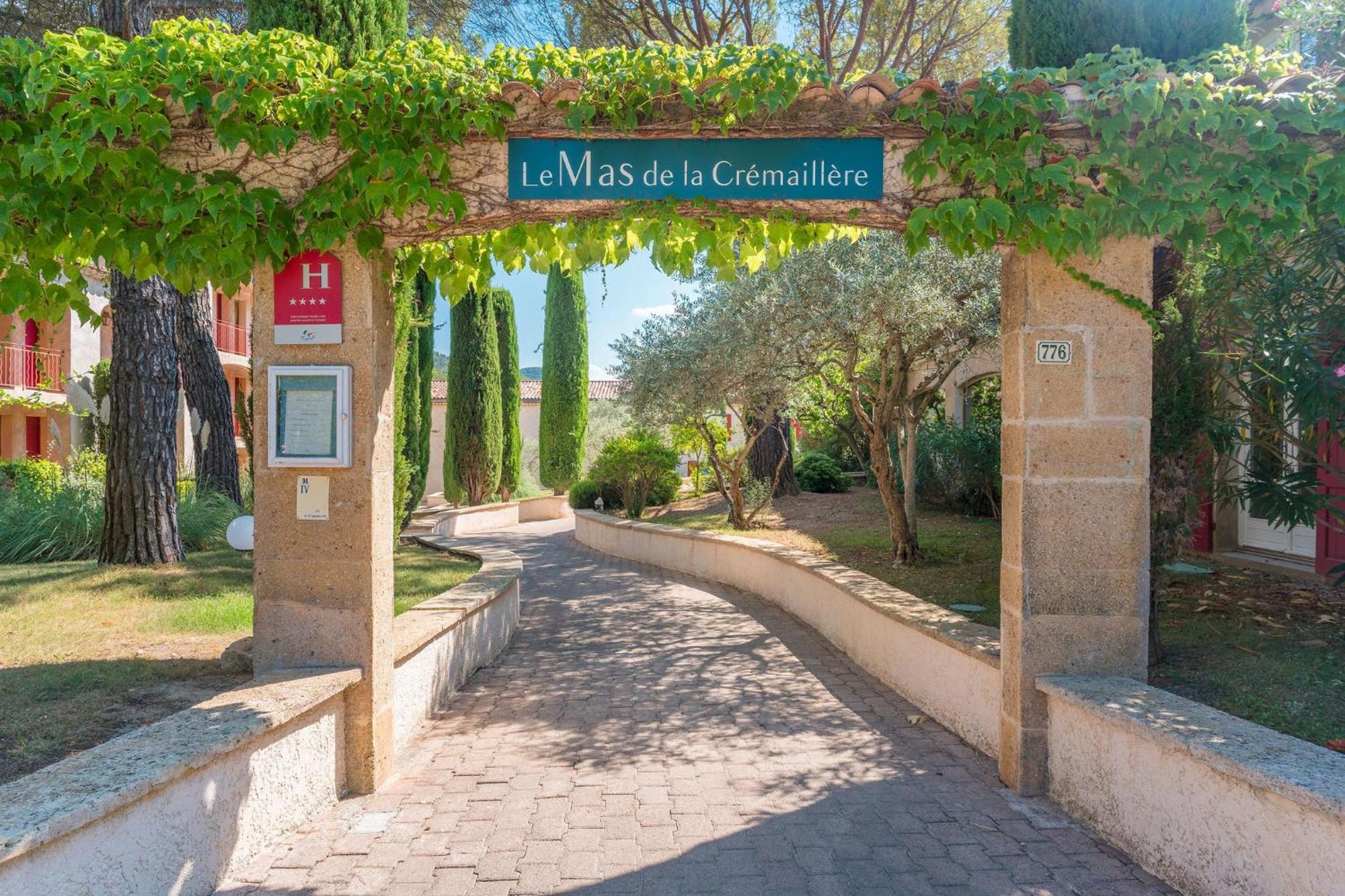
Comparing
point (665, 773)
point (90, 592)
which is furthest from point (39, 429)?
point (665, 773)

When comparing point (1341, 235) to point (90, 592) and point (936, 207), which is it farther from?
point (90, 592)

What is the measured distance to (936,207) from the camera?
383cm

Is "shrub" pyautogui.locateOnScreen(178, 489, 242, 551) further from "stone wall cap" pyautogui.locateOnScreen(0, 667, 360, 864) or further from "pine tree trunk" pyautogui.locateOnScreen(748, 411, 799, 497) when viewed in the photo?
"pine tree trunk" pyautogui.locateOnScreen(748, 411, 799, 497)

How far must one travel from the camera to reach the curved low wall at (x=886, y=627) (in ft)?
15.3

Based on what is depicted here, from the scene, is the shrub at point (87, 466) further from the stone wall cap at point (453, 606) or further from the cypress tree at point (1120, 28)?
the cypress tree at point (1120, 28)

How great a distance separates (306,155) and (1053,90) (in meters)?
3.23

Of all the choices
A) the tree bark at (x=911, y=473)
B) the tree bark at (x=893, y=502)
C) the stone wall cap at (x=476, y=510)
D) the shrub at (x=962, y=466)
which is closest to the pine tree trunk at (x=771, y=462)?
the shrub at (x=962, y=466)

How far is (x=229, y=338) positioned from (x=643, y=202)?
23562 mm

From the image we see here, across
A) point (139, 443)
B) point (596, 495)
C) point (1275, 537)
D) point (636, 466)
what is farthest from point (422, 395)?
point (1275, 537)

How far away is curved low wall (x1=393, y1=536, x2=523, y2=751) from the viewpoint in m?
4.74

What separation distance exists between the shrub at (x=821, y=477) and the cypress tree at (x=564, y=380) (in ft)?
28.8

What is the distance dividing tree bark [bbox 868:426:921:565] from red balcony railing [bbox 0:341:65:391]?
16.8m

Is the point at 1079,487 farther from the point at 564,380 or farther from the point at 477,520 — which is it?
the point at 564,380

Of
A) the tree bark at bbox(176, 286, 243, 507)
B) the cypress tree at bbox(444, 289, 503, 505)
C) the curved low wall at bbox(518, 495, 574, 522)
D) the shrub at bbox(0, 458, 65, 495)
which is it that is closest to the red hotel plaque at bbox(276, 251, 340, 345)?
the tree bark at bbox(176, 286, 243, 507)
